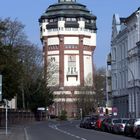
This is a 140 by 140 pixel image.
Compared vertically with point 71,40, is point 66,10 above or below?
above

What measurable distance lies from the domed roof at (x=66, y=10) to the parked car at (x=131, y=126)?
400ft

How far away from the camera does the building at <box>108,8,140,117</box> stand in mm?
74938

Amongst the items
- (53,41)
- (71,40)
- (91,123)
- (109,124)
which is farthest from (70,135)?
(53,41)

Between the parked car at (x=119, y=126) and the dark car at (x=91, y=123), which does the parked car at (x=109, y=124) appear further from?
the dark car at (x=91, y=123)

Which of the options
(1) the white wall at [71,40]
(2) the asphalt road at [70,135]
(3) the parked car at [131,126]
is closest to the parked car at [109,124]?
(2) the asphalt road at [70,135]

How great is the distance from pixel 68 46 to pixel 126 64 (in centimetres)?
7970

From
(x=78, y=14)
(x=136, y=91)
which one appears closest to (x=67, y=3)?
(x=78, y=14)

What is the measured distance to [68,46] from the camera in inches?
6309

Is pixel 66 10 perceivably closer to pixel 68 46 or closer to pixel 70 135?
pixel 68 46

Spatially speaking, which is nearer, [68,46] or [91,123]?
[91,123]

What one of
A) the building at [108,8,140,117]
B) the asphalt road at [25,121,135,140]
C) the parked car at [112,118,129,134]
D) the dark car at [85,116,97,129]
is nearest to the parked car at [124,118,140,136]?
the asphalt road at [25,121,135,140]

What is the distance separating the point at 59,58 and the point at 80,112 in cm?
2112

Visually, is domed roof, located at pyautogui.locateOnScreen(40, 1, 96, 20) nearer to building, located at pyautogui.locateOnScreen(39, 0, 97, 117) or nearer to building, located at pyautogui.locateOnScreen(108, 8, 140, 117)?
building, located at pyautogui.locateOnScreen(39, 0, 97, 117)

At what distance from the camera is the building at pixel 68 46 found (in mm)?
159000
